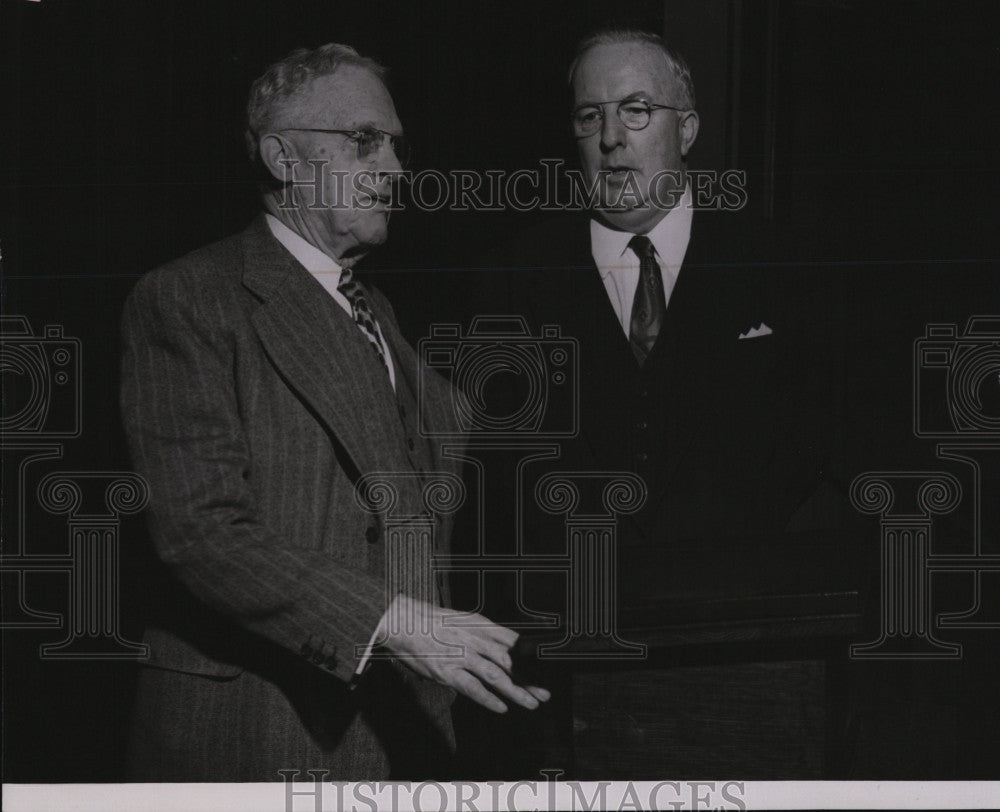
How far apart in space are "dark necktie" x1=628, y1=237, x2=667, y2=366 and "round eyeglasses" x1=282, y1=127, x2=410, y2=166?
0.78m

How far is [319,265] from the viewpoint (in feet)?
13.9

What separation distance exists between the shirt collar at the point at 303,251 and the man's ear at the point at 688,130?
3.68ft

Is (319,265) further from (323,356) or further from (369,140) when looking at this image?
(369,140)

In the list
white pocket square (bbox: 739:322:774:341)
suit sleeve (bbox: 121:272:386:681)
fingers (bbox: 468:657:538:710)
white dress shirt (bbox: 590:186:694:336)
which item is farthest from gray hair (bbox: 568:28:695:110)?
fingers (bbox: 468:657:538:710)

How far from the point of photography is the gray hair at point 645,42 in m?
4.28

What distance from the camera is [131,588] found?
4.32 metres

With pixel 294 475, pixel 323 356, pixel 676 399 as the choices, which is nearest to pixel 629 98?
pixel 676 399

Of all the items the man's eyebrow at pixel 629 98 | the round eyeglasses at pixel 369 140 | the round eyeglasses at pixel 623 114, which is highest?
the man's eyebrow at pixel 629 98

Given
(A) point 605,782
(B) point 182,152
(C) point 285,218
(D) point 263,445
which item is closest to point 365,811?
(A) point 605,782

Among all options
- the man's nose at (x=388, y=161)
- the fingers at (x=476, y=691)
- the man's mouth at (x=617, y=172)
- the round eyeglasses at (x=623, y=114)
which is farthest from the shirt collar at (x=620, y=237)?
the fingers at (x=476, y=691)

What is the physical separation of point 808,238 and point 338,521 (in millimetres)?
1684

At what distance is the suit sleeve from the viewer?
4.08 m

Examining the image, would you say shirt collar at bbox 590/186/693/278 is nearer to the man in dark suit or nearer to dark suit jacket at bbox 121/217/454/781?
the man in dark suit

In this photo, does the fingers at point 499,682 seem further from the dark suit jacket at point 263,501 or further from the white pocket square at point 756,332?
the white pocket square at point 756,332
